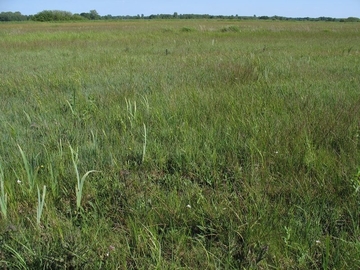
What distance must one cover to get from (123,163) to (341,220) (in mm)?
1424

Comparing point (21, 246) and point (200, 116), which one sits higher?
point (200, 116)

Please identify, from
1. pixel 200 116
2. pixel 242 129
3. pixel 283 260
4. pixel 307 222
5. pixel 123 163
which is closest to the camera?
pixel 283 260

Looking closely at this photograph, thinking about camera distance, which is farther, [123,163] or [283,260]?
[123,163]

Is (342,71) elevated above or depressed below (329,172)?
above

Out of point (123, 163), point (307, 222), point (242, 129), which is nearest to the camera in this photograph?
point (307, 222)

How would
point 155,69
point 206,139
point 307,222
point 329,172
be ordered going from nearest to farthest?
point 307,222, point 329,172, point 206,139, point 155,69

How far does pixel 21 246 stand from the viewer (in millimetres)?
1332

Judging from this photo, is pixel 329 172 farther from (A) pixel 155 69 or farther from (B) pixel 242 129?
(A) pixel 155 69

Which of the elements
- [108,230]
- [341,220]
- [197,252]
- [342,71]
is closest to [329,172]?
[341,220]

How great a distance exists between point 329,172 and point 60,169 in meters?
1.76

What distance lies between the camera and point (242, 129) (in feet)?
8.37

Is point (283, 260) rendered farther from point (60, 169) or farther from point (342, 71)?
point (342, 71)

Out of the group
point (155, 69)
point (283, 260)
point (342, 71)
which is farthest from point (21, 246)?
point (342, 71)

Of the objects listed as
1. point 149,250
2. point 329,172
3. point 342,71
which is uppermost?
point 342,71
